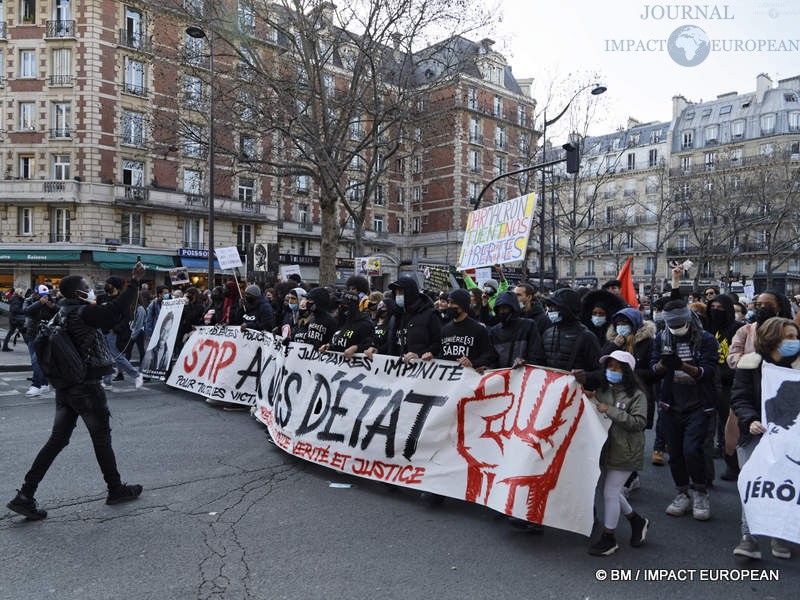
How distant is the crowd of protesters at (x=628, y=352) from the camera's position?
4.05 m

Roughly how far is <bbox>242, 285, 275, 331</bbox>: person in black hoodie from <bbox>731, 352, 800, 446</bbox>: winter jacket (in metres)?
6.22

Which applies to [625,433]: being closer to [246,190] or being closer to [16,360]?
[16,360]

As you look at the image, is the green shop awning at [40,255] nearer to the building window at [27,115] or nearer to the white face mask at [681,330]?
the building window at [27,115]

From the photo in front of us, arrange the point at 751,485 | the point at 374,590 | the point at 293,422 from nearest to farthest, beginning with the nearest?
the point at 374,590, the point at 751,485, the point at 293,422

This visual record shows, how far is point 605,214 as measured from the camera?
58469mm

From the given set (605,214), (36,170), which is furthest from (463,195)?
(36,170)

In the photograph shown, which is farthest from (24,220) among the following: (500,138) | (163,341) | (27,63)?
(500,138)

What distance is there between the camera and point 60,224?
3200cm

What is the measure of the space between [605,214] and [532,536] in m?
58.2

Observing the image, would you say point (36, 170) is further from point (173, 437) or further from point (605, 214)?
point (605, 214)

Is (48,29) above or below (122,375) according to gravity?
above

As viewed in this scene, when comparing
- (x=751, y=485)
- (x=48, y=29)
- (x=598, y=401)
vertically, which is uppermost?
(x=48, y=29)

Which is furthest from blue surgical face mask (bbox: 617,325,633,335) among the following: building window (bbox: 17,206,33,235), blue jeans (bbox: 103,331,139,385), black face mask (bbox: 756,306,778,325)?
building window (bbox: 17,206,33,235)

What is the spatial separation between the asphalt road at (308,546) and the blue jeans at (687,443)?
33 cm
